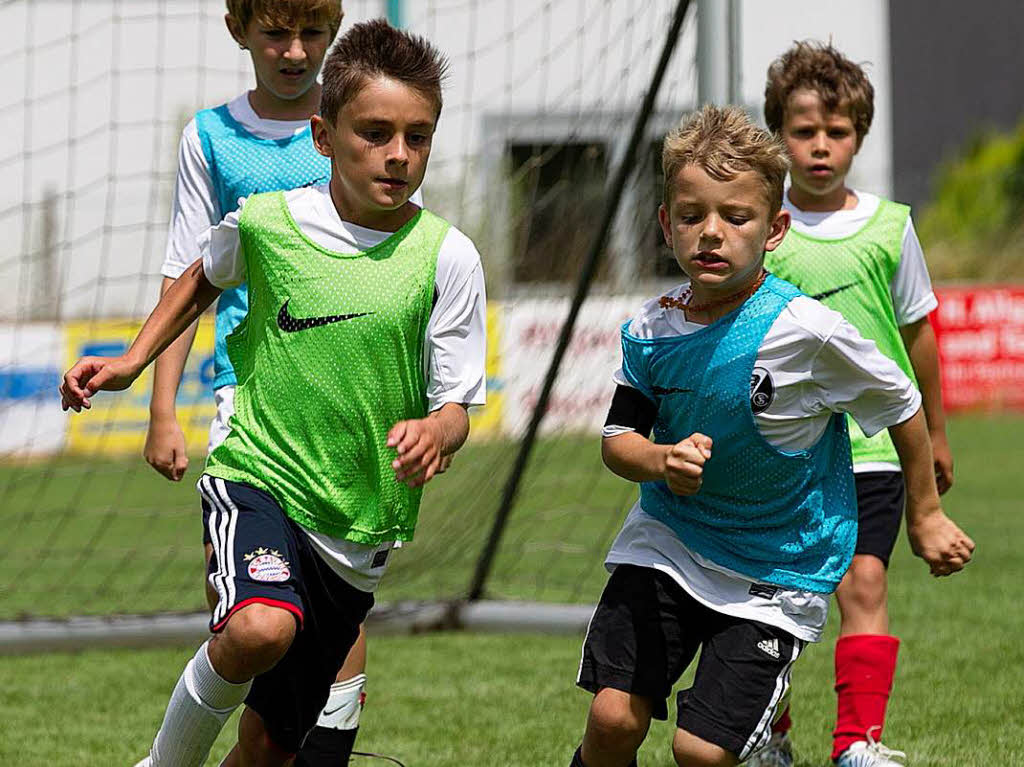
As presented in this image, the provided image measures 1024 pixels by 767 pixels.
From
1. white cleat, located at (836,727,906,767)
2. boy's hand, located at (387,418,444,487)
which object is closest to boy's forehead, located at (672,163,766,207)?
boy's hand, located at (387,418,444,487)

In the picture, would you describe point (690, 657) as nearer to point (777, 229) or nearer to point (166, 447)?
point (777, 229)

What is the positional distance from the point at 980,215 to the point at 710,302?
15596 millimetres

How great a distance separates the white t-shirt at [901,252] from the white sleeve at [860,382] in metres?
0.84

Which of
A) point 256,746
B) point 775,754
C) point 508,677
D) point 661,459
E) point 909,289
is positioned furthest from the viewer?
point 508,677

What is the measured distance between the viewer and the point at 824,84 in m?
3.95

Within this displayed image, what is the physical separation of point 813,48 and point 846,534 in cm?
149

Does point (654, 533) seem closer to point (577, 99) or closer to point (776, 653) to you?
point (776, 653)

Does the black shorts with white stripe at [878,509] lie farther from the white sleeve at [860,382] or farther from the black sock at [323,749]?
the black sock at [323,749]

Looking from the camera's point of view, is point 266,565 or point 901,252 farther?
point 901,252

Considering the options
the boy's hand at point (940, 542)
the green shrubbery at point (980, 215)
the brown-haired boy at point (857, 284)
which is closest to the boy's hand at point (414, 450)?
the boy's hand at point (940, 542)

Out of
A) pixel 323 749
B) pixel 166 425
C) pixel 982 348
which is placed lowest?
pixel 982 348

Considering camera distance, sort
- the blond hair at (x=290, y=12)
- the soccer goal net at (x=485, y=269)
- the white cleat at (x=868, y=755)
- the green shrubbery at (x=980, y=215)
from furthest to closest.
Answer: the green shrubbery at (x=980, y=215), the soccer goal net at (x=485, y=269), the white cleat at (x=868, y=755), the blond hair at (x=290, y=12)

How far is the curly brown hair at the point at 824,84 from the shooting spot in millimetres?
3951

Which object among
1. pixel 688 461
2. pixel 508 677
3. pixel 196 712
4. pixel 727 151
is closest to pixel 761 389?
pixel 688 461
